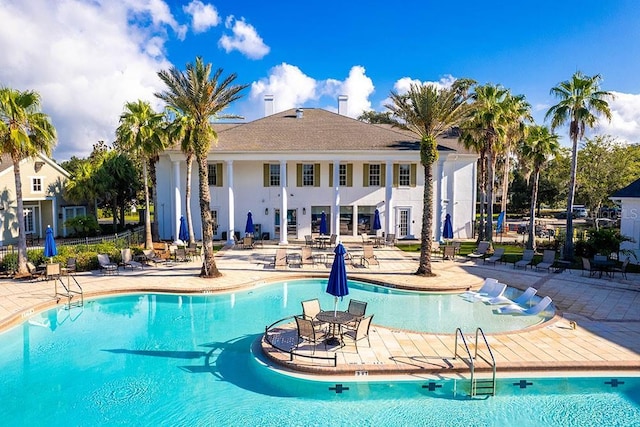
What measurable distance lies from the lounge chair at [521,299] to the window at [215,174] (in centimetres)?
2113

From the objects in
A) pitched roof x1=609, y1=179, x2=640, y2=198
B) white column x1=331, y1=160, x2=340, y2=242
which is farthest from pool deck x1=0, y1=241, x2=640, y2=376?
white column x1=331, y1=160, x2=340, y2=242

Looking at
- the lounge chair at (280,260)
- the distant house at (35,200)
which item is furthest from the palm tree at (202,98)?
the distant house at (35,200)

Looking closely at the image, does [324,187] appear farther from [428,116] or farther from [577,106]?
[577,106]

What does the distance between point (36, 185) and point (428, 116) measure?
2937 centimetres

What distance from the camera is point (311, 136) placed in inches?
1158

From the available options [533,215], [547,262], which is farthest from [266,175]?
[547,262]

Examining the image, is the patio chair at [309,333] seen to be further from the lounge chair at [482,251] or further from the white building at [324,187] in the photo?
the white building at [324,187]

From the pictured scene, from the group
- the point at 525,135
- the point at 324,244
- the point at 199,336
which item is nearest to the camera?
the point at 199,336

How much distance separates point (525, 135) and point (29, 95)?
100 ft

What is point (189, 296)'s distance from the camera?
1565 centimetres

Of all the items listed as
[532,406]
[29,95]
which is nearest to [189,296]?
[29,95]

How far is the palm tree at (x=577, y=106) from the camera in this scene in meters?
20.7

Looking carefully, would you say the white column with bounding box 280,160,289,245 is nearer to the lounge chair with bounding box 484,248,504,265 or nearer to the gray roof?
the gray roof

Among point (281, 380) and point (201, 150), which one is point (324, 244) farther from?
point (281, 380)
